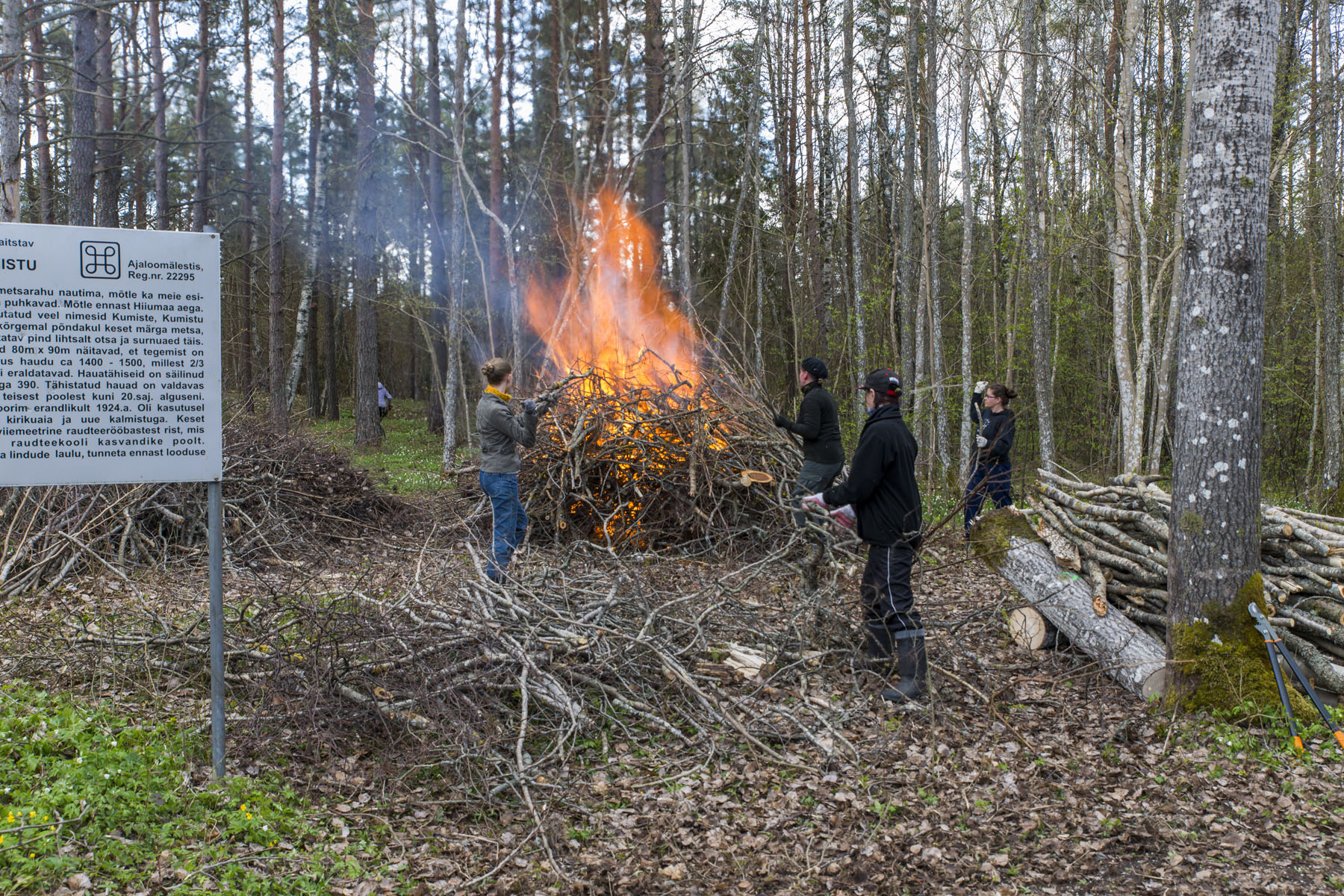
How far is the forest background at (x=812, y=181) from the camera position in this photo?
1315 cm

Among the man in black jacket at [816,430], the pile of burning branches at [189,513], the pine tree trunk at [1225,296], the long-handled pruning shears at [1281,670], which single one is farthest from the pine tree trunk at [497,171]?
the long-handled pruning shears at [1281,670]

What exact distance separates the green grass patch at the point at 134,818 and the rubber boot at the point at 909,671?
3295mm

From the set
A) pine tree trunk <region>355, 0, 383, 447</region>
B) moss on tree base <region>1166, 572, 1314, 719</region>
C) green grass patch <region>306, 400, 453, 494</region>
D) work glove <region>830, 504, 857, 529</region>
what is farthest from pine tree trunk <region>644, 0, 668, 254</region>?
moss on tree base <region>1166, 572, 1314, 719</region>

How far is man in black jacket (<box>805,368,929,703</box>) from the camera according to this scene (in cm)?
511

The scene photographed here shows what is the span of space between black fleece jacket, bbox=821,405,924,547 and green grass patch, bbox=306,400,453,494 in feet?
28.8

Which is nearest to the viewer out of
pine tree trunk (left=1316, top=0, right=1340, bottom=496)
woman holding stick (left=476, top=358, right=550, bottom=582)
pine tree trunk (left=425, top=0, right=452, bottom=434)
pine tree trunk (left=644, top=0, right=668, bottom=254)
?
woman holding stick (left=476, top=358, right=550, bottom=582)

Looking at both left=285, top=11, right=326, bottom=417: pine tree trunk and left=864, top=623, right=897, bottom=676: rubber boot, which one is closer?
left=864, top=623, right=897, bottom=676: rubber boot

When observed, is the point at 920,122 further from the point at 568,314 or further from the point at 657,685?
the point at 657,685

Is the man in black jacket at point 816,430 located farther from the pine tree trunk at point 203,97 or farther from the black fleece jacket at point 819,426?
the pine tree trunk at point 203,97

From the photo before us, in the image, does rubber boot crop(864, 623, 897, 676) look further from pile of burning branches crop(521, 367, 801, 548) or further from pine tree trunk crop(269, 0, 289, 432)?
pine tree trunk crop(269, 0, 289, 432)

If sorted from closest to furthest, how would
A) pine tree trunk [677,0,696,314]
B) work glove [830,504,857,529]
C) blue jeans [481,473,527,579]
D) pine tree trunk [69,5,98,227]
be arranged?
work glove [830,504,857,529] → blue jeans [481,473,527,579] → pine tree trunk [69,5,98,227] → pine tree trunk [677,0,696,314]

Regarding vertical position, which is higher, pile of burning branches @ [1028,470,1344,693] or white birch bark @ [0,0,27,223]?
white birch bark @ [0,0,27,223]

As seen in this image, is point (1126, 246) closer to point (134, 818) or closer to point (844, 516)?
point (844, 516)

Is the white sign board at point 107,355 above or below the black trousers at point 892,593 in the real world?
above
